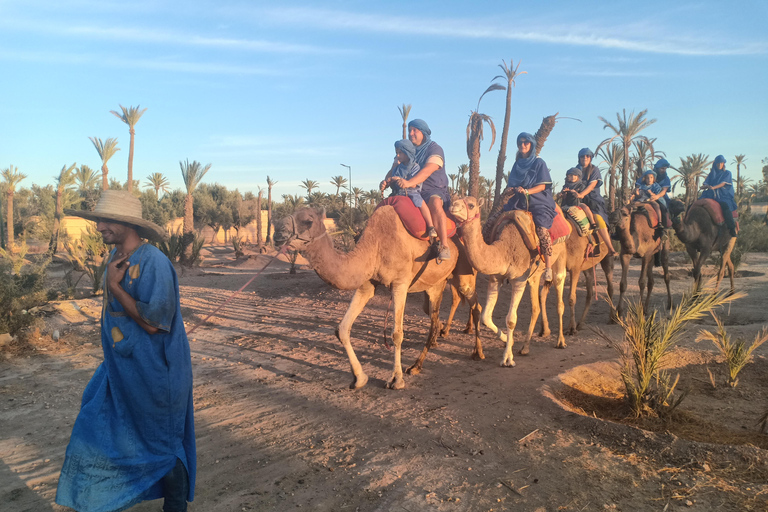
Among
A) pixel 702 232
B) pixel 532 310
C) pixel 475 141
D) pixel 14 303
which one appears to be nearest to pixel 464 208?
pixel 532 310

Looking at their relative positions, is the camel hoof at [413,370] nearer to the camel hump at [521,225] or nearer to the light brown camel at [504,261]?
the light brown camel at [504,261]

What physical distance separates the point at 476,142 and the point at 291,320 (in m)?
13.5

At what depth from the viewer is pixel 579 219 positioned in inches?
331

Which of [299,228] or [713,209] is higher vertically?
[713,209]

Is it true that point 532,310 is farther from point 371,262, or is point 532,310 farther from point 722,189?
point 722,189

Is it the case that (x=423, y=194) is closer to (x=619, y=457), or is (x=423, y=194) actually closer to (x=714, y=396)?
(x=619, y=457)

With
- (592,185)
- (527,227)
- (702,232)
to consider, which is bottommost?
(527,227)

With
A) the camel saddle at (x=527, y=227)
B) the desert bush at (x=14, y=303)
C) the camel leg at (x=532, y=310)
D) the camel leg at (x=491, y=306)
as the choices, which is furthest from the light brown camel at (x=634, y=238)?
the desert bush at (x=14, y=303)

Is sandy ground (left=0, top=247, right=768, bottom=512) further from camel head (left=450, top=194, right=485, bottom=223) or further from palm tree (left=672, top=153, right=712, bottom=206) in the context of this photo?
palm tree (left=672, top=153, right=712, bottom=206)

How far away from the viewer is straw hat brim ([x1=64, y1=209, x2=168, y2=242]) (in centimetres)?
271

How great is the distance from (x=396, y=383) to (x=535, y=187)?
347 cm

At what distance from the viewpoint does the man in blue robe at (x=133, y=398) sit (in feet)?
8.32

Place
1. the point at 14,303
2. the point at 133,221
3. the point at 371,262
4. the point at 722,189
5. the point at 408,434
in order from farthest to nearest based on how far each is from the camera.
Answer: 1. the point at 722,189
2. the point at 14,303
3. the point at 371,262
4. the point at 408,434
5. the point at 133,221

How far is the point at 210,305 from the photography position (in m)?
11.6
